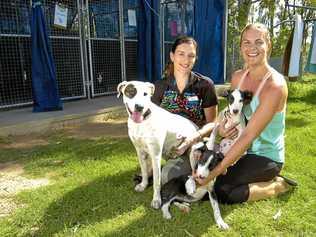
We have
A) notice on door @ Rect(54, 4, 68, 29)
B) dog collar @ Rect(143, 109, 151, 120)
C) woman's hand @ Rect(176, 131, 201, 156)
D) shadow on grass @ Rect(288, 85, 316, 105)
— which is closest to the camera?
dog collar @ Rect(143, 109, 151, 120)

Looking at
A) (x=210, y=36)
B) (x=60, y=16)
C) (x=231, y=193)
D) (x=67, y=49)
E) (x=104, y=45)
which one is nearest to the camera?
(x=231, y=193)

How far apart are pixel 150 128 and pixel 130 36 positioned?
5.38 m

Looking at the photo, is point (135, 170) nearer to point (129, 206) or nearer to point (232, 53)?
point (129, 206)

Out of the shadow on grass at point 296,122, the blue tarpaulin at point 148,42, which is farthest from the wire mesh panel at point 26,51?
the shadow on grass at point 296,122

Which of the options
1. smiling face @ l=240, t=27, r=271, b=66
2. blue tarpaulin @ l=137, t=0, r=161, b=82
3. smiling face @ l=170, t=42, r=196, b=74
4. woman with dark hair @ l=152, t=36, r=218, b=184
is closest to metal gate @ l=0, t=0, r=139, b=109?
blue tarpaulin @ l=137, t=0, r=161, b=82

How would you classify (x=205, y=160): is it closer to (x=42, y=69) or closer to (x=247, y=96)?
(x=247, y=96)

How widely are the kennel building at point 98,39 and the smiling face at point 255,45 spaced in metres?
4.44

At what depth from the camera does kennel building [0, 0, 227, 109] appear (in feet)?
20.0

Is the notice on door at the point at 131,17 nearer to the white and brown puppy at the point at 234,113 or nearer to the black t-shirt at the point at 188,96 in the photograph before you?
the black t-shirt at the point at 188,96

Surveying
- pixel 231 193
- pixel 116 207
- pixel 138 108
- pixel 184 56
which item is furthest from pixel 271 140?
pixel 116 207

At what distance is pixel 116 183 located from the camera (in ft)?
10.9

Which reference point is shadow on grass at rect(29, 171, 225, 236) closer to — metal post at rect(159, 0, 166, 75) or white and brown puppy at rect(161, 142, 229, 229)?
white and brown puppy at rect(161, 142, 229, 229)

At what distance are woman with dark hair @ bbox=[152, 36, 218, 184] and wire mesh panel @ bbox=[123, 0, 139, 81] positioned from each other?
4.46 metres

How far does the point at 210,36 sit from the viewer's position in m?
7.88
